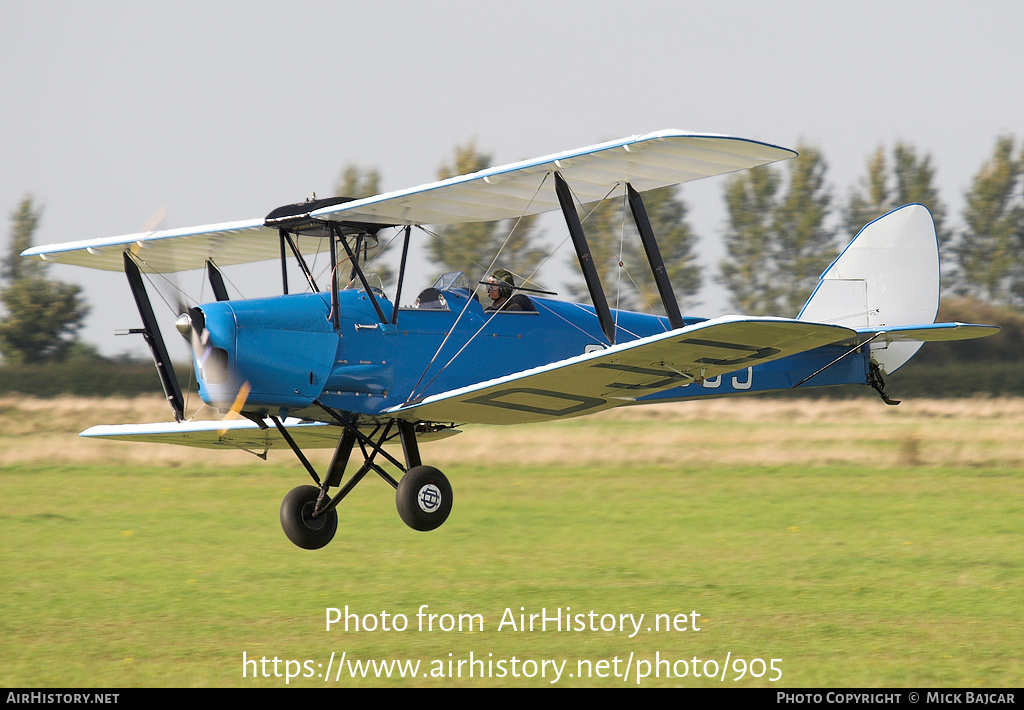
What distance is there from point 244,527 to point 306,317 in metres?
4.90

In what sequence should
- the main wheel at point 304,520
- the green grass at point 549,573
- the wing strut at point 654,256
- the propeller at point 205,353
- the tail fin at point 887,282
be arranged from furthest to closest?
the tail fin at point 887,282 → the main wheel at point 304,520 → the wing strut at point 654,256 → the propeller at point 205,353 → the green grass at point 549,573

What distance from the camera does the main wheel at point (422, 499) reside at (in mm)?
8227

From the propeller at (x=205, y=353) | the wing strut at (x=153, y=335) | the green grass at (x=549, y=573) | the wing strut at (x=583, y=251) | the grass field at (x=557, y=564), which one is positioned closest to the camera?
the grass field at (x=557, y=564)

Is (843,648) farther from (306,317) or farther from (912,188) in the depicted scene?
(912,188)

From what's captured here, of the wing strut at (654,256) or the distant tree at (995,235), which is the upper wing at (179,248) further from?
the distant tree at (995,235)

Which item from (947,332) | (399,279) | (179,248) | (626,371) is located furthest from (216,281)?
(947,332)

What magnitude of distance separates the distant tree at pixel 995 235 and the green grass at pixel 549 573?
775 inches

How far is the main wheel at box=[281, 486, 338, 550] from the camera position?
8.75 meters

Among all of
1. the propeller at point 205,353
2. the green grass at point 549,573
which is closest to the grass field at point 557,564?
the green grass at point 549,573

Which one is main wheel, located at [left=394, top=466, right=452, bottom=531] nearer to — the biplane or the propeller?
the biplane

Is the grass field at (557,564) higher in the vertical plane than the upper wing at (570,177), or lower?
lower

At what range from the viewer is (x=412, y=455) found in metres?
8.66

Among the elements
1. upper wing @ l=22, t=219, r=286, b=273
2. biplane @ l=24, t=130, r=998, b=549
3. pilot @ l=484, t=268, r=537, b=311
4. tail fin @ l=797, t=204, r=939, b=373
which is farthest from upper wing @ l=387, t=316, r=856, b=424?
tail fin @ l=797, t=204, r=939, b=373
